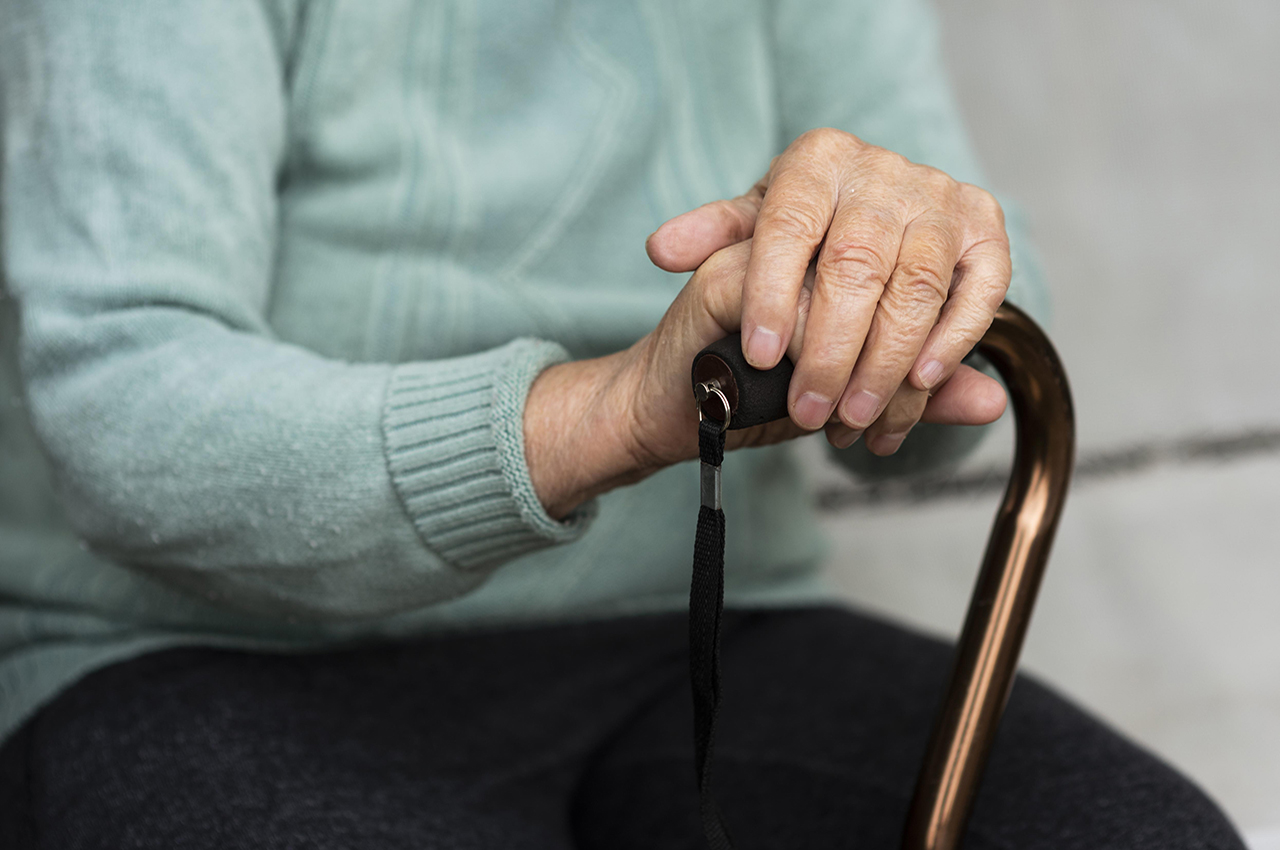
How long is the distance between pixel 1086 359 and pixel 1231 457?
22 cm

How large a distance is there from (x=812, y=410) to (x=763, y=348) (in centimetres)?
4

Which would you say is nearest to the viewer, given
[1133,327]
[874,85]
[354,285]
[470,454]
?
[470,454]

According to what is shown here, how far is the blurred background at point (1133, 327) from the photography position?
1088 millimetres

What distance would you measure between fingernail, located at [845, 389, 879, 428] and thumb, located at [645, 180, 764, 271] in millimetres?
92

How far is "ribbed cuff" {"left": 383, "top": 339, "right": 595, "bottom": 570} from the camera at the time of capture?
46 centimetres

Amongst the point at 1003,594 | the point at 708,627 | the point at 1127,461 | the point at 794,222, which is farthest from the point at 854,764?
the point at 1127,461

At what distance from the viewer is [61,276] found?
50cm

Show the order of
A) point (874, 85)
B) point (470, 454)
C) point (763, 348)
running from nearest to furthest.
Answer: point (763, 348) < point (470, 454) < point (874, 85)

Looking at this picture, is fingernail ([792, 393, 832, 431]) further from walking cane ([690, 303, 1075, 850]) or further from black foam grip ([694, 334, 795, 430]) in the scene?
walking cane ([690, 303, 1075, 850])

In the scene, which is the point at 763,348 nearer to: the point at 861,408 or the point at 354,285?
the point at 861,408

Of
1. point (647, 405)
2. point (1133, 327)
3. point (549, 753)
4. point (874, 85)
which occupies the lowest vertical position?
point (549, 753)

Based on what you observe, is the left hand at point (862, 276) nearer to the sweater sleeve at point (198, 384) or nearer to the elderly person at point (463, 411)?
the elderly person at point (463, 411)

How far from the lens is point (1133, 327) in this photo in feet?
3.84

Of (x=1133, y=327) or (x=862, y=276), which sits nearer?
(x=862, y=276)
